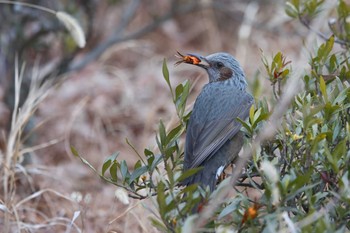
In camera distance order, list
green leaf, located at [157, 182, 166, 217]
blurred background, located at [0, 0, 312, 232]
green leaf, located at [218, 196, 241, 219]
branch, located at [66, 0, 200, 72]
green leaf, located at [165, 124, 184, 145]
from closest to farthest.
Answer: green leaf, located at [157, 182, 166, 217], green leaf, located at [218, 196, 241, 219], green leaf, located at [165, 124, 184, 145], blurred background, located at [0, 0, 312, 232], branch, located at [66, 0, 200, 72]

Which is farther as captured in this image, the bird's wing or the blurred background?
the blurred background

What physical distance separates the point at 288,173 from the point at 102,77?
5.33m

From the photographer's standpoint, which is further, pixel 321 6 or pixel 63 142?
pixel 63 142

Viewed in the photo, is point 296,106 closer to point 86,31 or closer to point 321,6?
point 321,6

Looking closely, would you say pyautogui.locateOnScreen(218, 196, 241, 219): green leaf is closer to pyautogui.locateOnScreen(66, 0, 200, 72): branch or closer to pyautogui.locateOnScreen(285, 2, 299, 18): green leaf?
pyautogui.locateOnScreen(285, 2, 299, 18): green leaf

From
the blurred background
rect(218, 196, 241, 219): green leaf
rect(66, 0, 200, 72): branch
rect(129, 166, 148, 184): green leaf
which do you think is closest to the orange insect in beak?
the blurred background

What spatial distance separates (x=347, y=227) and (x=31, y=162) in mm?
3598

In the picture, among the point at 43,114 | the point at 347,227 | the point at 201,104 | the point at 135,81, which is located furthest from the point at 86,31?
the point at 347,227

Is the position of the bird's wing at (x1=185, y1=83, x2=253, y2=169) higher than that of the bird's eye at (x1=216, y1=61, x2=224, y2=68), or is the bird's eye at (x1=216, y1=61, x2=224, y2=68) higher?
the bird's eye at (x1=216, y1=61, x2=224, y2=68)

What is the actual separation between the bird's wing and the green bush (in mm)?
259

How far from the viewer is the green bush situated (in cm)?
294

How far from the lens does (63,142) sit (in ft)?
24.0

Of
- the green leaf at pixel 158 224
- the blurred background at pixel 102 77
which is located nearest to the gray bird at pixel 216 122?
the blurred background at pixel 102 77

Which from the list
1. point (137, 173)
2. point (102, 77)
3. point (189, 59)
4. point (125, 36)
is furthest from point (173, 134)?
point (102, 77)
